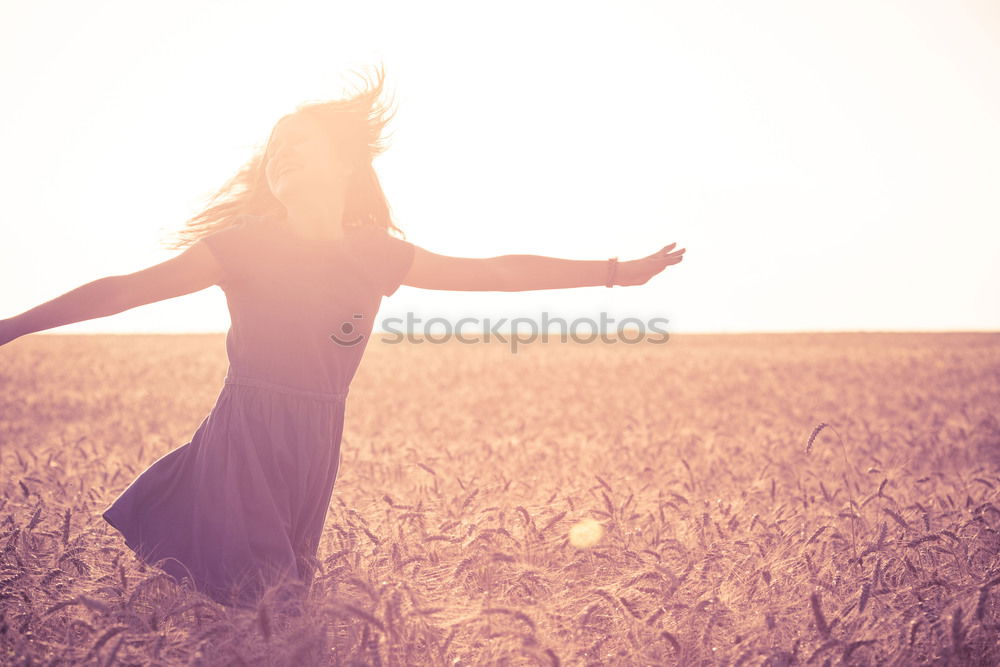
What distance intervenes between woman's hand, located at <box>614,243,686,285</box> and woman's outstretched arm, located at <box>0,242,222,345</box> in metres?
1.70

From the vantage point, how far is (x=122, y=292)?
2.78m

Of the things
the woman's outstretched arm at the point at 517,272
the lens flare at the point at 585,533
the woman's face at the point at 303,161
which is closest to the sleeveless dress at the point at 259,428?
the woman's face at the point at 303,161

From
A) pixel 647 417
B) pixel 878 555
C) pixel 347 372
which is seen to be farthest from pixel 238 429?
pixel 647 417

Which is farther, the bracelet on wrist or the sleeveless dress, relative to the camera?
the bracelet on wrist

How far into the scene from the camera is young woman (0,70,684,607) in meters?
2.89

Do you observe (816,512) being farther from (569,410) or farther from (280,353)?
(569,410)

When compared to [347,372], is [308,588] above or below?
below

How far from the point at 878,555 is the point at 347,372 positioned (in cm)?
258

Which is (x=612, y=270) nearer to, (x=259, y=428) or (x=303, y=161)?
(x=303, y=161)

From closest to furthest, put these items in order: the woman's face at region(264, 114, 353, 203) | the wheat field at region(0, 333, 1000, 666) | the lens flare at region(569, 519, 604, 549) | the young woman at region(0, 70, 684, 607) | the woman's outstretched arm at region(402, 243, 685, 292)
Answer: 1. the wheat field at region(0, 333, 1000, 666)
2. the young woman at region(0, 70, 684, 607)
3. the woman's face at region(264, 114, 353, 203)
4. the woman's outstretched arm at region(402, 243, 685, 292)
5. the lens flare at region(569, 519, 604, 549)

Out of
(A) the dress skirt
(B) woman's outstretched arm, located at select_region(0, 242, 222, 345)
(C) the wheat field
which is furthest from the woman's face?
(C) the wheat field

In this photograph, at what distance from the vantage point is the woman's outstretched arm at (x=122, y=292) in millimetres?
2674

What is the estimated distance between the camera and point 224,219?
135 inches

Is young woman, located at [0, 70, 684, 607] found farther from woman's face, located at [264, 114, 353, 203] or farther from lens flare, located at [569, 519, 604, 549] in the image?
lens flare, located at [569, 519, 604, 549]
